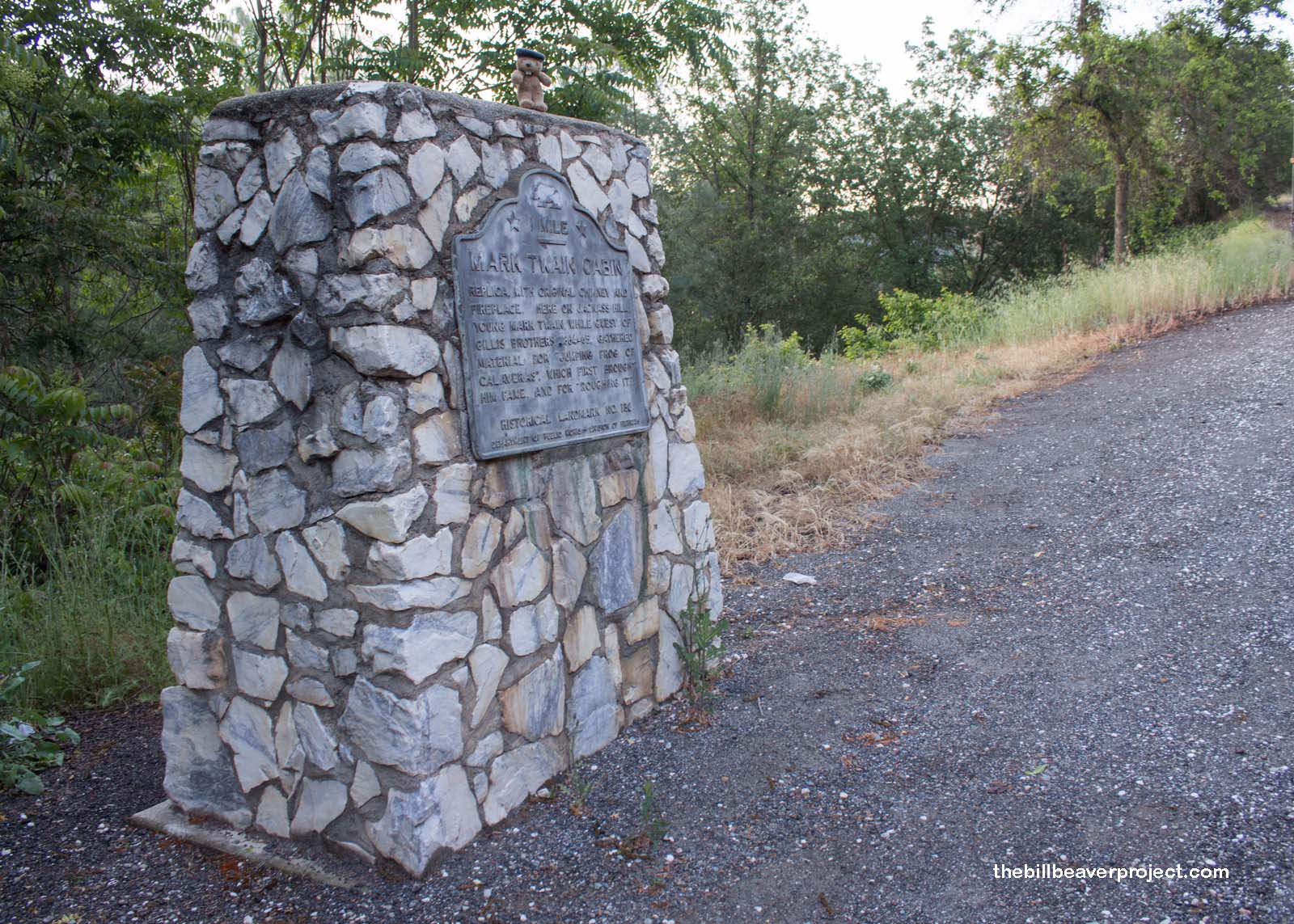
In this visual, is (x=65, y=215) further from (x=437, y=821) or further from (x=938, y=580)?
(x=938, y=580)

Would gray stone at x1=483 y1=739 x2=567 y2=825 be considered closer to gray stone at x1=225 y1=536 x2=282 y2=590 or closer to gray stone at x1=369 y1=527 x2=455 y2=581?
gray stone at x1=369 y1=527 x2=455 y2=581

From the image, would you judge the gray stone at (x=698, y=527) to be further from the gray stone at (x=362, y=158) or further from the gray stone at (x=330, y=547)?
the gray stone at (x=362, y=158)

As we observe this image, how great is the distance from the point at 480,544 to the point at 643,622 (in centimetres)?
93

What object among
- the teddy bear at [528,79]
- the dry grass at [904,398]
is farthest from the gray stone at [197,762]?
the dry grass at [904,398]

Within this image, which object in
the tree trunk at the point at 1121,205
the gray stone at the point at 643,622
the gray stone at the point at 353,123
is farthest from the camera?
the tree trunk at the point at 1121,205

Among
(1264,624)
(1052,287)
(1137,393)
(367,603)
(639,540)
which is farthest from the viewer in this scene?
(1052,287)

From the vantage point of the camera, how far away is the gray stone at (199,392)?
108 inches

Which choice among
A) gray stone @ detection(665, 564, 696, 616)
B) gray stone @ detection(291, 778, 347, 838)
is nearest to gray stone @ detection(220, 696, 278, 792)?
gray stone @ detection(291, 778, 347, 838)

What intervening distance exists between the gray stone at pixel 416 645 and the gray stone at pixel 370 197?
1.07 meters

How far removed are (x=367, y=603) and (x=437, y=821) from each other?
2.10ft

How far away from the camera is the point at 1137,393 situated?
772cm

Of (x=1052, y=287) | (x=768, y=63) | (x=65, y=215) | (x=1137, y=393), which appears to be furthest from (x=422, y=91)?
(x=768, y=63)

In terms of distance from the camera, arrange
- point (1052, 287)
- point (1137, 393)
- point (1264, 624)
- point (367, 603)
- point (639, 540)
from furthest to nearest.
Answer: point (1052, 287) → point (1137, 393) → point (1264, 624) → point (639, 540) → point (367, 603)

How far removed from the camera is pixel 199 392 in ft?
9.10
